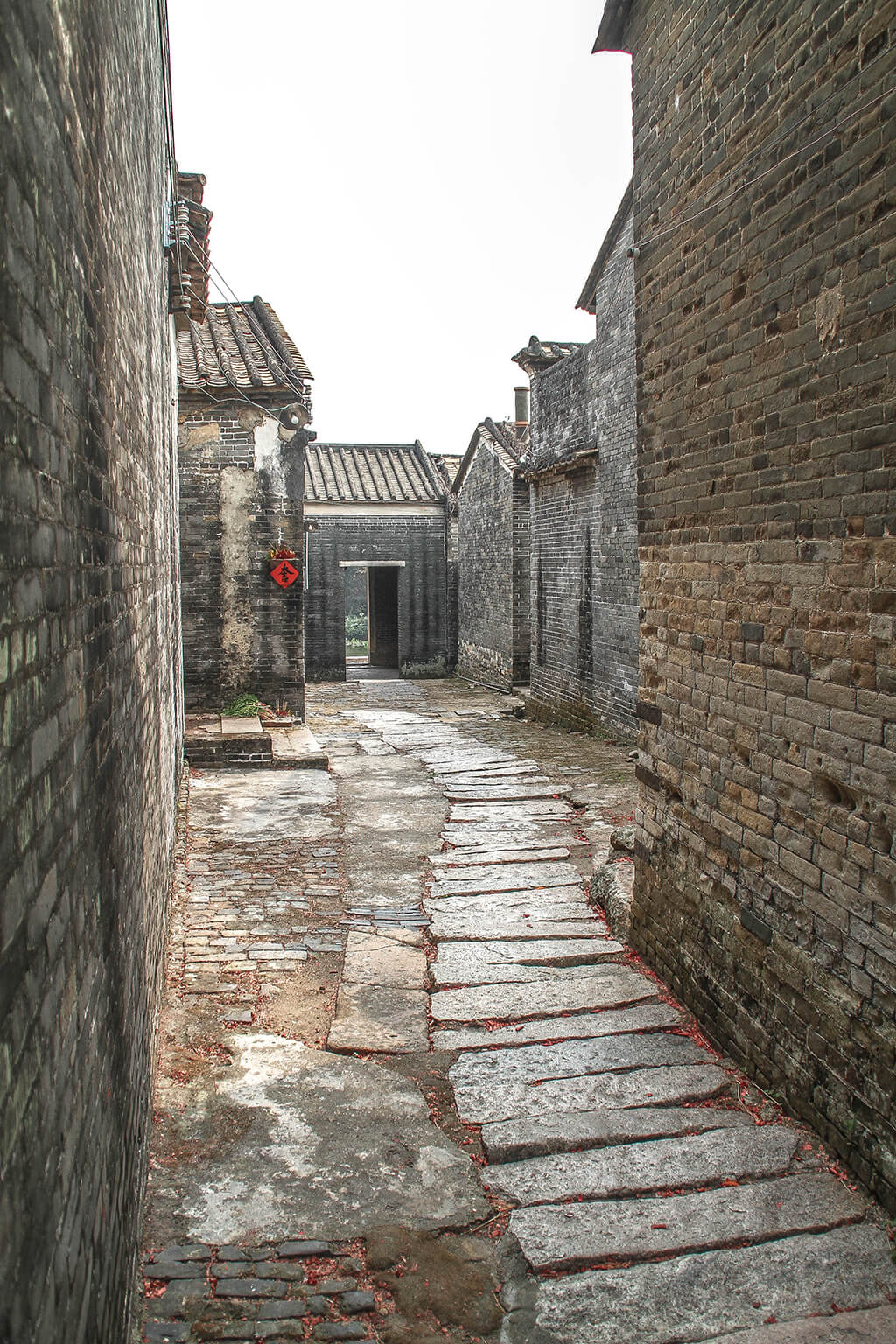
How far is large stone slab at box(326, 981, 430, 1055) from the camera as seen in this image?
4730mm

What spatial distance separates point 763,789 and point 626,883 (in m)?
2.37

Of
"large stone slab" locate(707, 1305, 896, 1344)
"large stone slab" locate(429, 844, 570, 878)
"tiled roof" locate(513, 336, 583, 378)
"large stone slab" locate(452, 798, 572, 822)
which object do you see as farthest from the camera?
"tiled roof" locate(513, 336, 583, 378)

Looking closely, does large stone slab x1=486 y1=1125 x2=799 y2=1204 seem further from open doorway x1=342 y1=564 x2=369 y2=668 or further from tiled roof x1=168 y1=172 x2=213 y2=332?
open doorway x1=342 y1=564 x2=369 y2=668

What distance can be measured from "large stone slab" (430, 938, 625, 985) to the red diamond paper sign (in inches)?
293

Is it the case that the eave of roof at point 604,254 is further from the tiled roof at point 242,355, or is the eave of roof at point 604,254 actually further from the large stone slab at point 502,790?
the large stone slab at point 502,790

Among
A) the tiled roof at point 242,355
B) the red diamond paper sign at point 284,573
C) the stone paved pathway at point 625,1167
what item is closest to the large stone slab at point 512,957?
the stone paved pathway at point 625,1167

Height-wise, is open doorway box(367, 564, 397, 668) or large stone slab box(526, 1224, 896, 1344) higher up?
open doorway box(367, 564, 397, 668)

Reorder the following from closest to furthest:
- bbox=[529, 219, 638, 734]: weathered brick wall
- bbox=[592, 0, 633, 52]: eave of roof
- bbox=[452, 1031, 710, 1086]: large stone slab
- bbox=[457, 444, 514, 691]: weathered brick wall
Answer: bbox=[452, 1031, 710, 1086]: large stone slab → bbox=[592, 0, 633, 52]: eave of roof → bbox=[529, 219, 638, 734]: weathered brick wall → bbox=[457, 444, 514, 691]: weathered brick wall

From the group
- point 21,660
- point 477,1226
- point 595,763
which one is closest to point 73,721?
point 21,660

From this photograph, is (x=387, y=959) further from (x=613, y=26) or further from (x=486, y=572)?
(x=486, y=572)

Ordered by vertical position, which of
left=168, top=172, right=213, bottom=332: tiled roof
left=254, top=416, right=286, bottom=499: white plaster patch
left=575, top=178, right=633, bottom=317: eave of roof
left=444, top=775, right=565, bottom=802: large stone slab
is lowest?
left=444, top=775, right=565, bottom=802: large stone slab

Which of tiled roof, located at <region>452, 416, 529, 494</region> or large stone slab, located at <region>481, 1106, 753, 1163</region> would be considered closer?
large stone slab, located at <region>481, 1106, 753, 1163</region>

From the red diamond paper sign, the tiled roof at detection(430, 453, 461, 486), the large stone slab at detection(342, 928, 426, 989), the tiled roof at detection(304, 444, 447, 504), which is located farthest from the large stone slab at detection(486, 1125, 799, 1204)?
the tiled roof at detection(430, 453, 461, 486)

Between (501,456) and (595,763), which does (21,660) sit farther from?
(501,456)
